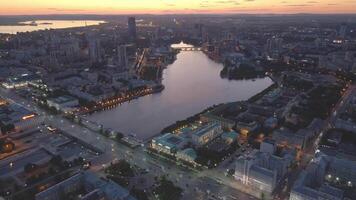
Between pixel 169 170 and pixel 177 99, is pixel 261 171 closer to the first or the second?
pixel 169 170

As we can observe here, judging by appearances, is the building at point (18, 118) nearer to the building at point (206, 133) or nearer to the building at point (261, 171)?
the building at point (206, 133)

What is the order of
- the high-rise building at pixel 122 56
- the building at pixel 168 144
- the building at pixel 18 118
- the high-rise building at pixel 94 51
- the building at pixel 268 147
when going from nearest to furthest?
the building at pixel 268 147 → the building at pixel 168 144 → the building at pixel 18 118 → the high-rise building at pixel 122 56 → the high-rise building at pixel 94 51

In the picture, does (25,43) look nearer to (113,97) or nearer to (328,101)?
(113,97)

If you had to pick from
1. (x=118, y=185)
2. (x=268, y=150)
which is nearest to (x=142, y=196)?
(x=118, y=185)

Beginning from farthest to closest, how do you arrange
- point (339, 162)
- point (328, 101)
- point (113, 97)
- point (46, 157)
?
point (113, 97) < point (328, 101) < point (46, 157) < point (339, 162)

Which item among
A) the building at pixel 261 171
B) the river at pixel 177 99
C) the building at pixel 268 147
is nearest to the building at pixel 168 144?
the river at pixel 177 99
